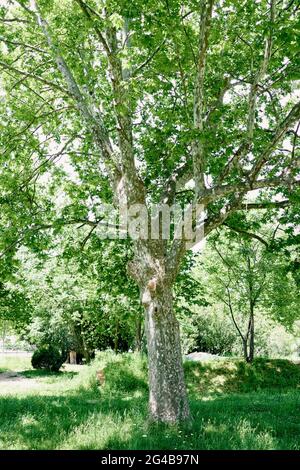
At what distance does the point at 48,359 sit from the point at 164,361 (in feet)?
83.7

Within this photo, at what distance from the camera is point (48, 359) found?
30359mm

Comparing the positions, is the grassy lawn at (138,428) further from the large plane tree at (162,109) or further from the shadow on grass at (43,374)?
the shadow on grass at (43,374)

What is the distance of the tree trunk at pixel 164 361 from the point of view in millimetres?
7109

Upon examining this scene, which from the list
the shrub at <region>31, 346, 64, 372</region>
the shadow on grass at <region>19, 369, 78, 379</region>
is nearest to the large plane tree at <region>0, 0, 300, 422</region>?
the shadow on grass at <region>19, 369, 78, 379</region>

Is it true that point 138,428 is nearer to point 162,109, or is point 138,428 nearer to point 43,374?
point 162,109

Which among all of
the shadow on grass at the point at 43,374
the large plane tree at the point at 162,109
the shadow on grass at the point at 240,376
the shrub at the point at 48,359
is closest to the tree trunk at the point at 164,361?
the large plane tree at the point at 162,109

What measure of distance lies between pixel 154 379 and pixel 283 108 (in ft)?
27.7

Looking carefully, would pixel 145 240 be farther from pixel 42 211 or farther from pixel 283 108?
pixel 283 108

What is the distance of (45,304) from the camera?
33.3 metres

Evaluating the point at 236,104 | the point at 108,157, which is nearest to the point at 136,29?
the point at 108,157

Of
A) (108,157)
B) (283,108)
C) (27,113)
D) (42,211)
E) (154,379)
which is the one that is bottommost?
(154,379)

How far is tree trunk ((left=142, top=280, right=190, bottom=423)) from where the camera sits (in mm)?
7109

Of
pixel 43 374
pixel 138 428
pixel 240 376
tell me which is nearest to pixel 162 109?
pixel 138 428
